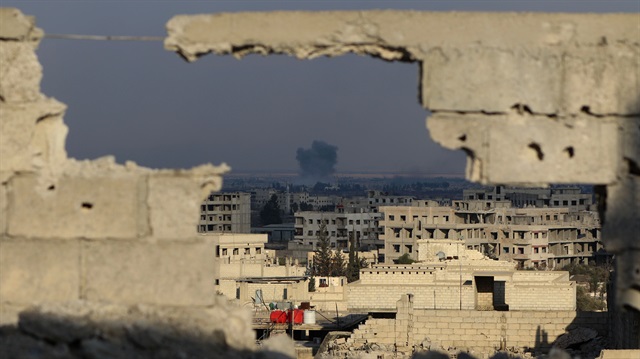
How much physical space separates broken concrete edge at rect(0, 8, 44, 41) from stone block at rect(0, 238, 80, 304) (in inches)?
47.6

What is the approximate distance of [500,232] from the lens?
71875 mm

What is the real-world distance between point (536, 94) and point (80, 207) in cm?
271

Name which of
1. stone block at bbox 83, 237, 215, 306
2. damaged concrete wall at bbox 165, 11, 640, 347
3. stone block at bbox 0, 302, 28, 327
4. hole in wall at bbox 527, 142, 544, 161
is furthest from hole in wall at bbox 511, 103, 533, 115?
stone block at bbox 0, 302, 28, 327

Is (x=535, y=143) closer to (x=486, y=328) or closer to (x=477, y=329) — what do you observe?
(x=477, y=329)

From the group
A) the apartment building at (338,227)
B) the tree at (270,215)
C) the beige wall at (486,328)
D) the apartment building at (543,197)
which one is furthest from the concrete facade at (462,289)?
the tree at (270,215)

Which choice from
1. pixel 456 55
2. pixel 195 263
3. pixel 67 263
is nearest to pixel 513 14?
pixel 456 55

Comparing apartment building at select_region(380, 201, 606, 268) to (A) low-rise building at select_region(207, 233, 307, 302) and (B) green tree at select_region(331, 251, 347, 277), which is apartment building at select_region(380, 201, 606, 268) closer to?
(B) green tree at select_region(331, 251, 347, 277)

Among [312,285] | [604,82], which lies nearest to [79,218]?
[604,82]

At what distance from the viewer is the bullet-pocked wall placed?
9242mm

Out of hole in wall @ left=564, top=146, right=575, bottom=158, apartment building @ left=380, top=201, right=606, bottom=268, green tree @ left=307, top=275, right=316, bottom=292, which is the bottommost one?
hole in wall @ left=564, top=146, right=575, bottom=158

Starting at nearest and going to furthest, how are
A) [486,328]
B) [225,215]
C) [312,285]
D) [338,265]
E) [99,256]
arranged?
[99,256] < [486,328] < [312,285] < [338,265] < [225,215]

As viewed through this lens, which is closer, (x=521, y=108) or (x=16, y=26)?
(x=521, y=108)

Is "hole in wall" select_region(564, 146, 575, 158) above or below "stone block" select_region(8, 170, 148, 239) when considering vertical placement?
Result: above

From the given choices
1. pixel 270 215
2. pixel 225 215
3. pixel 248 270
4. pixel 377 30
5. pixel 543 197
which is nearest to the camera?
pixel 377 30
